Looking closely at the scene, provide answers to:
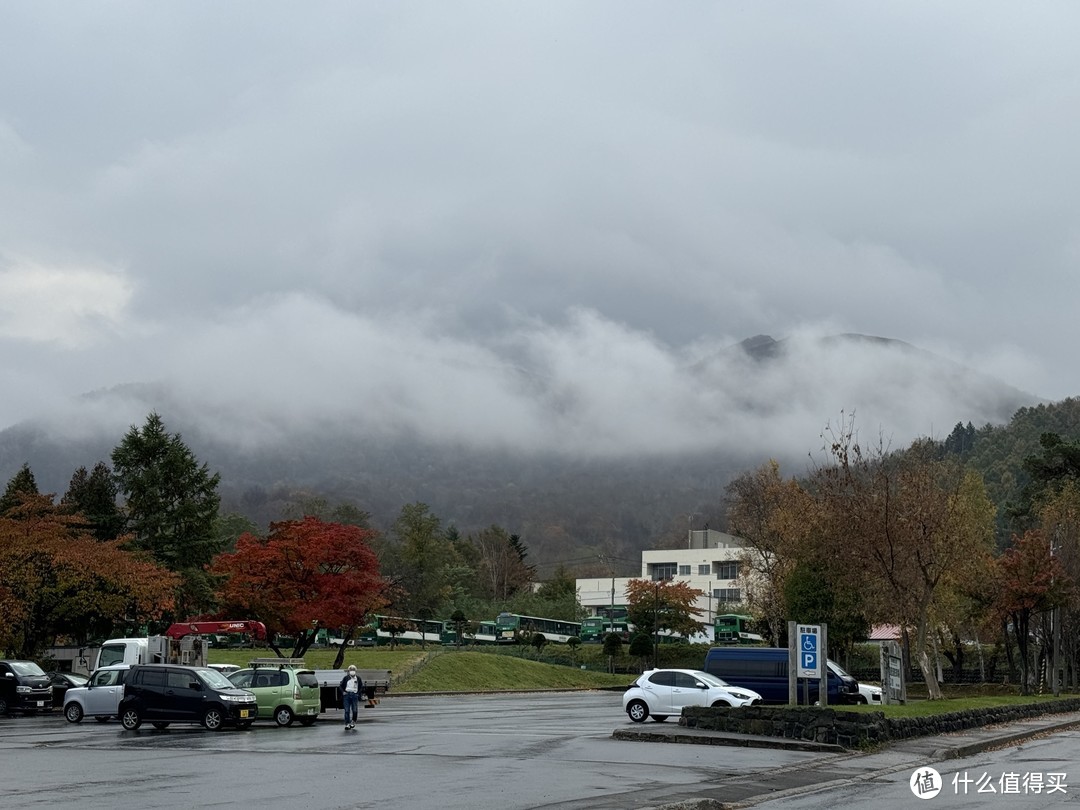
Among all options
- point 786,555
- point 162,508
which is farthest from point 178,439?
point 786,555

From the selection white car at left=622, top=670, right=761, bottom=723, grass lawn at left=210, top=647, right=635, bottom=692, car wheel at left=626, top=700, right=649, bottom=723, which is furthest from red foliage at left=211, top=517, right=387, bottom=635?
white car at left=622, top=670, right=761, bottom=723

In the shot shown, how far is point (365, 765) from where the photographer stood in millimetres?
23641

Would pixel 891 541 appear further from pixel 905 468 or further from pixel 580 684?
pixel 580 684

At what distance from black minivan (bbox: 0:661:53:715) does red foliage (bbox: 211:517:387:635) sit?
44.7 feet

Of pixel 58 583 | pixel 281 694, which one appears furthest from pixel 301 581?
pixel 281 694

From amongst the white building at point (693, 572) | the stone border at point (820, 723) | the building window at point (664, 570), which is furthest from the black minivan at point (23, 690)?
the building window at point (664, 570)

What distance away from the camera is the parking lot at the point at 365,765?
18234mm

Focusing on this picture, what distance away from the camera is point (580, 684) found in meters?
78.3

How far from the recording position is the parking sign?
30.9 m

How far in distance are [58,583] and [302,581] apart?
1120 cm

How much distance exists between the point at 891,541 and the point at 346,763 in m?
23.6

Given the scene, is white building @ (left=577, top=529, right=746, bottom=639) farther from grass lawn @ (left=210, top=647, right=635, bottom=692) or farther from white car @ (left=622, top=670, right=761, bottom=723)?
white car @ (left=622, top=670, right=761, bottom=723)

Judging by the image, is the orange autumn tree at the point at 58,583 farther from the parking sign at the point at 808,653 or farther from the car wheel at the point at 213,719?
the parking sign at the point at 808,653

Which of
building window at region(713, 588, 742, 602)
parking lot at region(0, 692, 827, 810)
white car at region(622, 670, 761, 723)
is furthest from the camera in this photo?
building window at region(713, 588, 742, 602)
